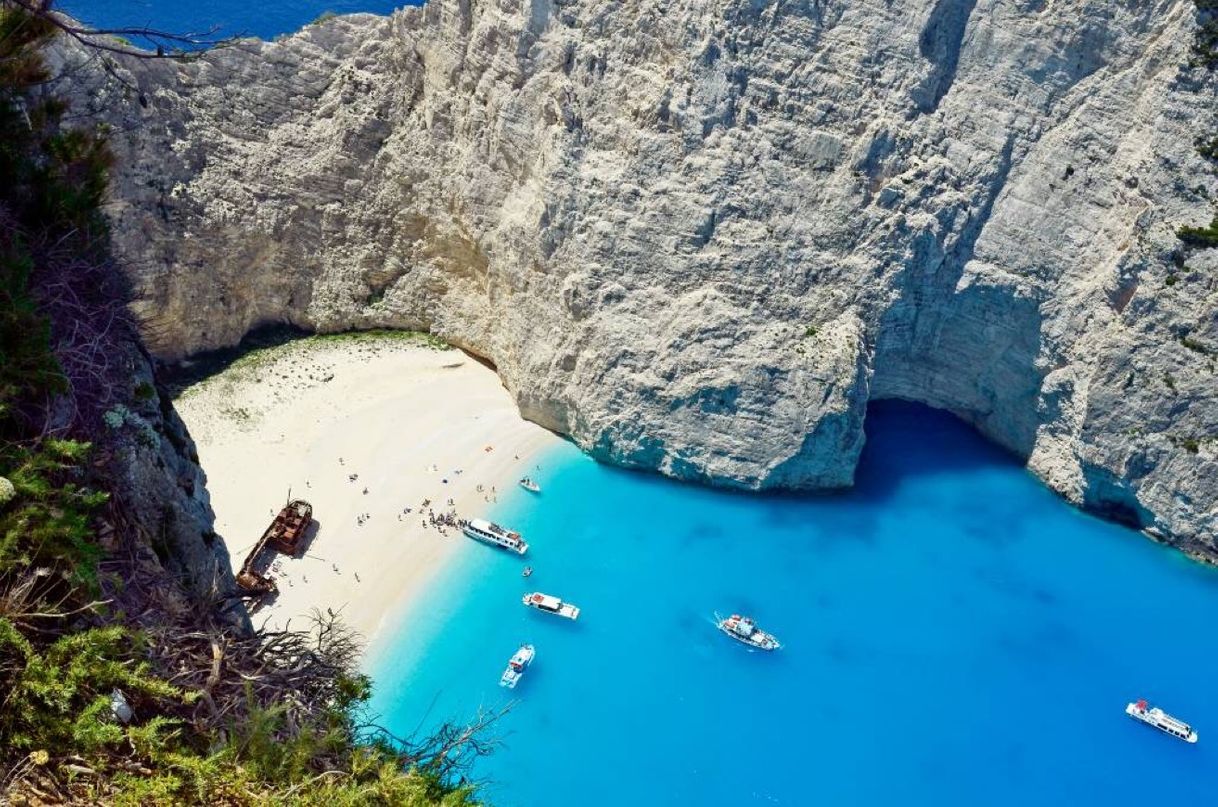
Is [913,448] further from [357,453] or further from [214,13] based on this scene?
[214,13]

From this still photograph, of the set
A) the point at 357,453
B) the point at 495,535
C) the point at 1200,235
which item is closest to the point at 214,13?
the point at 357,453

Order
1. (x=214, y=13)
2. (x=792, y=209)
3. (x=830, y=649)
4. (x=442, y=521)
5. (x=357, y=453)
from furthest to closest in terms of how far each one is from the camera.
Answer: (x=214, y=13)
(x=357, y=453)
(x=792, y=209)
(x=442, y=521)
(x=830, y=649)

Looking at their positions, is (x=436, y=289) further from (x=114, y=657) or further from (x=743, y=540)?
(x=114, y=657)

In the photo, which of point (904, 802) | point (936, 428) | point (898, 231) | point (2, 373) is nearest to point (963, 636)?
point (904, 802)

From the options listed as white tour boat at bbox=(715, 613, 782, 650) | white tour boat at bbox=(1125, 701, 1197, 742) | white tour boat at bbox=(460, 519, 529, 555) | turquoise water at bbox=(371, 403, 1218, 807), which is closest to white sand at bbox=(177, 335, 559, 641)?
white tour boat at bbox=(460, 519, 529, 555)

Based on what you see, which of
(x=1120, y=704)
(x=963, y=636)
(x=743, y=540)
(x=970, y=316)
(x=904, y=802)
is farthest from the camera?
(x=970, y=316)

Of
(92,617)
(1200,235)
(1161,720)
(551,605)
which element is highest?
(1200,235)

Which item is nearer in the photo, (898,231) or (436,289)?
(898,231)
